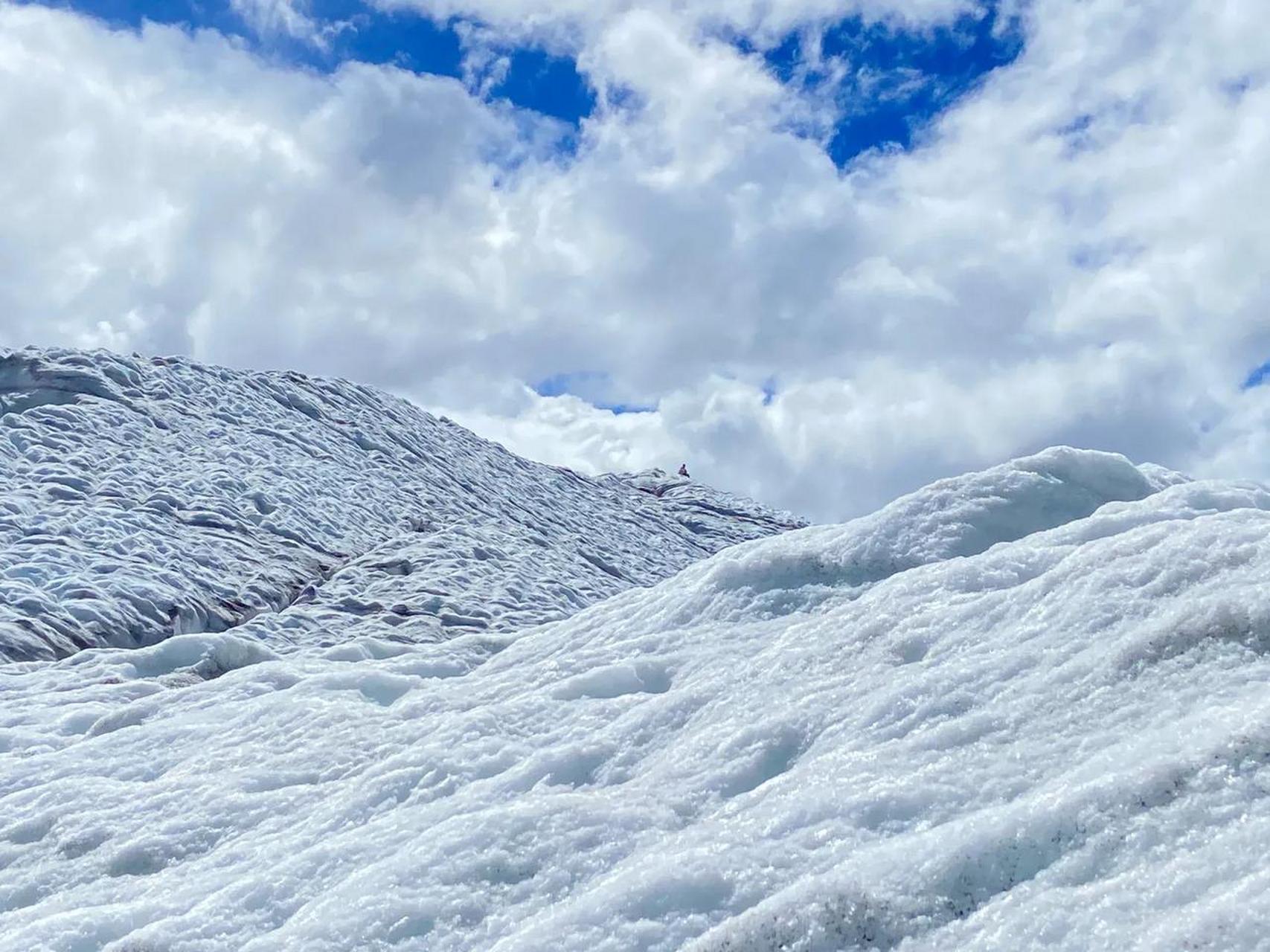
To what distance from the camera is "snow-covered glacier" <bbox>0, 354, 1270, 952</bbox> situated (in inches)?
130

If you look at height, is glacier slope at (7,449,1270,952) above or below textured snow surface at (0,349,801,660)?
below

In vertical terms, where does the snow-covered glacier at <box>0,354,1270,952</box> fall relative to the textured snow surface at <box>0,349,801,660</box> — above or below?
below

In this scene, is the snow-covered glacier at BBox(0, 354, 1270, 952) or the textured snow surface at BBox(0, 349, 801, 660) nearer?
the snow-covered glacier at BBox(0, 354, 1270, 952)

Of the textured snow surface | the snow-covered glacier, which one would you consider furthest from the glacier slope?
the textured snow surface

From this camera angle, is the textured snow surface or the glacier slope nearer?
the glacier slope

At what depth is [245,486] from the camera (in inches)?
667

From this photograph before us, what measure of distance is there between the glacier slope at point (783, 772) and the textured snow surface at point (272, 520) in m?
5.07

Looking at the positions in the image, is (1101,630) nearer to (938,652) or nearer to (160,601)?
(938,652)

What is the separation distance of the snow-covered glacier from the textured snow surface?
3619 millimetres

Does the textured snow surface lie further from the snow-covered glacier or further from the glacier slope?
the glacier slope

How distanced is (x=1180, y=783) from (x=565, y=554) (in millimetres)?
15754

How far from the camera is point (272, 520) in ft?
53.0

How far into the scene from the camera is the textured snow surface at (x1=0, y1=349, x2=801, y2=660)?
1242 cm

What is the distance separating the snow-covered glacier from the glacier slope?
14 millimetres
